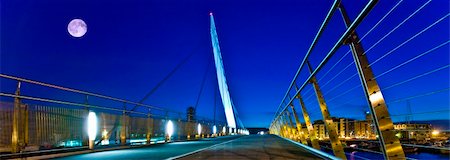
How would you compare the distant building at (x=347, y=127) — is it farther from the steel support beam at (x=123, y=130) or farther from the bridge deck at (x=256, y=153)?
the steel support beam at (x=123, y=130)

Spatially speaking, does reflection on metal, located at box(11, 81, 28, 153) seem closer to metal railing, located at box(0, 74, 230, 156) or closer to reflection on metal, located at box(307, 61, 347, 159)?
metal railing, located at box(0, 74, 230, 156)

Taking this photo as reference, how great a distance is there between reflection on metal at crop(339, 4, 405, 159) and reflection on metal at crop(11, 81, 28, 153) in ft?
14.2

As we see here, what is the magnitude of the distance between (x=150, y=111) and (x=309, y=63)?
7571 millimetres

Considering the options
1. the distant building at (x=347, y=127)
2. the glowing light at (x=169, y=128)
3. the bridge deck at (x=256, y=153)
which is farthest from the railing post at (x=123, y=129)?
the distant building at (x=347, y=127)

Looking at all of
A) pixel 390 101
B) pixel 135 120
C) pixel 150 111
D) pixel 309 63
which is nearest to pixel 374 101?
pixel 390 101

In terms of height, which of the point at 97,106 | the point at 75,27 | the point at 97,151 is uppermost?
the point at 75,27

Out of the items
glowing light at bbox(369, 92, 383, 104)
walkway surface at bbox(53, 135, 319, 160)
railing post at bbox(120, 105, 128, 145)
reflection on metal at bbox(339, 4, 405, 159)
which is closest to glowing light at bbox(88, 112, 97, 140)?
walkway surface at bbox(53, 135, 319, 160)

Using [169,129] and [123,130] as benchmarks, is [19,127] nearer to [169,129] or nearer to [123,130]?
[123,130]

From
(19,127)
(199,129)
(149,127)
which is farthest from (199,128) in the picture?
(19,127)

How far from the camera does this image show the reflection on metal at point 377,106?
2.31 meters

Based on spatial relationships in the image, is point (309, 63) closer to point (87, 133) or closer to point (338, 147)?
point (338, 147)

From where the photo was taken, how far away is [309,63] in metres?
4.83

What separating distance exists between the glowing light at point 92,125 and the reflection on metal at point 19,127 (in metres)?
1.90

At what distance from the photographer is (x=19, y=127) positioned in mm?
5387
